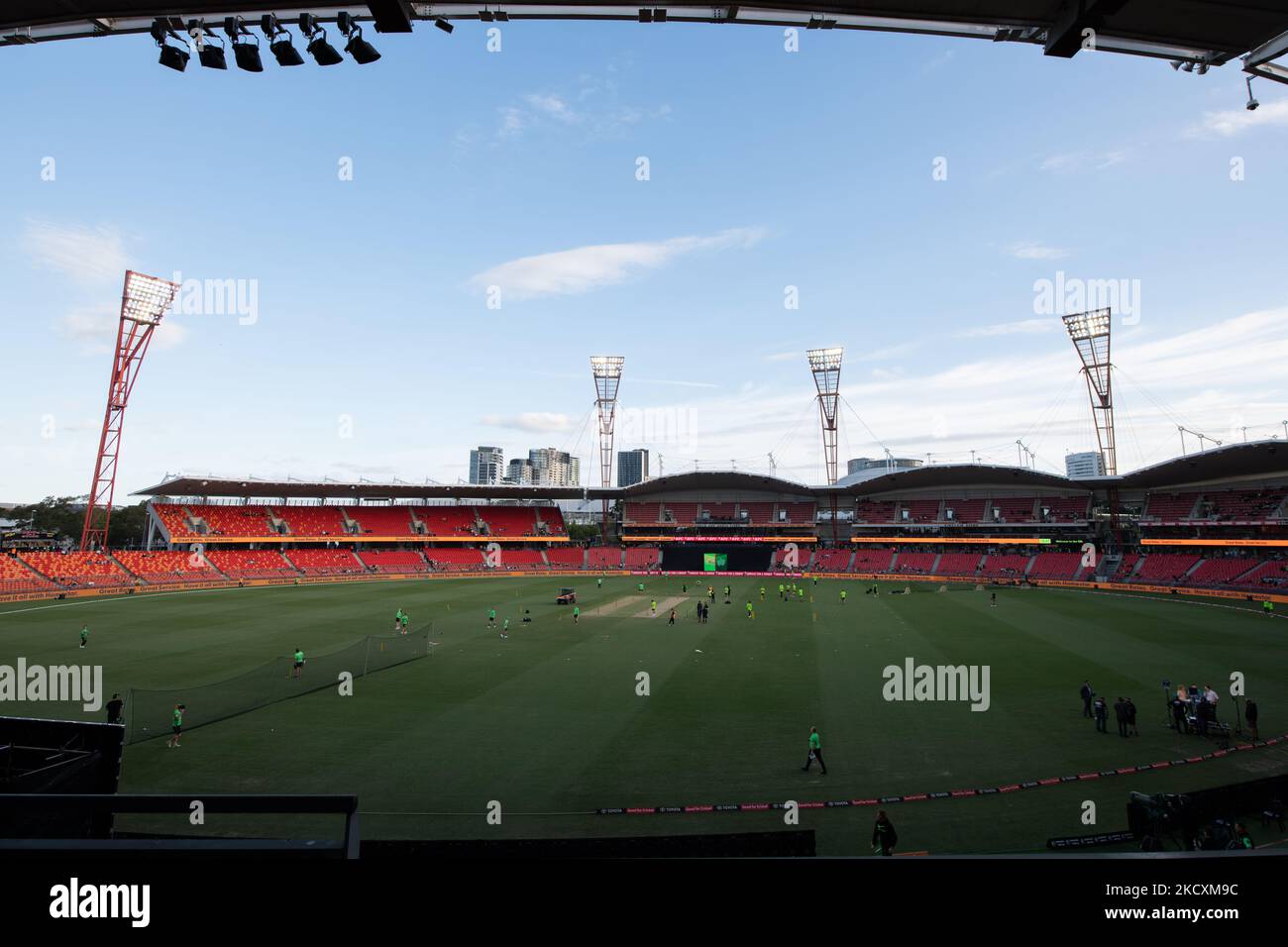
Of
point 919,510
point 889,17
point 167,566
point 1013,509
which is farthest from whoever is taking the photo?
point 919,510

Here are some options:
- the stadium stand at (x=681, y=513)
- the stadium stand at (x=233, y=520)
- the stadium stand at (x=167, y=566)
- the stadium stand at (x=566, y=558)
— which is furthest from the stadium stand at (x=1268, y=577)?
the stadium stand at (x=233, y=520)

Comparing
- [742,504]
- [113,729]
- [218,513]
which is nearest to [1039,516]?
[742,504]

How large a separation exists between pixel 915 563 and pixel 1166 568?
21.4 m

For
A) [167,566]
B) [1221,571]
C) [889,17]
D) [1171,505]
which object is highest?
[889,17]

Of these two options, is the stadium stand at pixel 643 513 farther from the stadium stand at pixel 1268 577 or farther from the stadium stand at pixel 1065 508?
the stadium stand at pixel 1268 577

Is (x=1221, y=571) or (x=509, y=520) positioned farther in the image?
(x=509, y=520)

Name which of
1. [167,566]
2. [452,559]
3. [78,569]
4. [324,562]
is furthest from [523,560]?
[78,569]

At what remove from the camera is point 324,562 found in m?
70.3

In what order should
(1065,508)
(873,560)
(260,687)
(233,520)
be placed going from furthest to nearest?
1. (873,560)
2. (233,520)
3. (1065,508)
4. (260,687)

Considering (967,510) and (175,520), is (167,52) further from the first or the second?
(967,510)

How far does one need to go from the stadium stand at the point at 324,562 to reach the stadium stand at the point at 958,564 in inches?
2399

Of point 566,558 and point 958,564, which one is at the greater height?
point 566,558
